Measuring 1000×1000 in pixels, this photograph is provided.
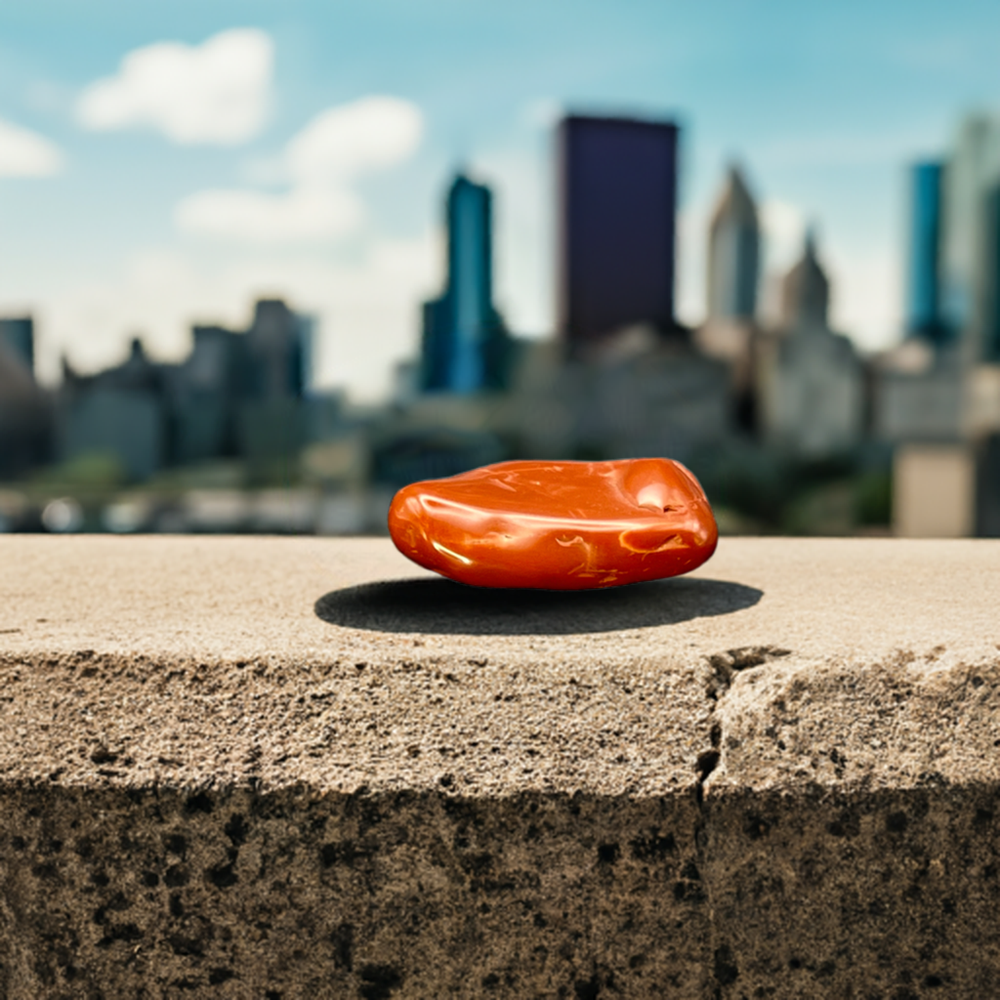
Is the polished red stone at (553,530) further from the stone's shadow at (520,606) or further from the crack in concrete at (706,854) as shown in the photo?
the crack in concrete at (706,854)

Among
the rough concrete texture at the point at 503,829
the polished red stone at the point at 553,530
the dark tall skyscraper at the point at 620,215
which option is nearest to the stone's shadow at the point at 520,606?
the polished red stone at the point at 553,530

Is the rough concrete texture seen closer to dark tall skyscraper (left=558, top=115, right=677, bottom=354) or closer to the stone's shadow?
the stone's shadow

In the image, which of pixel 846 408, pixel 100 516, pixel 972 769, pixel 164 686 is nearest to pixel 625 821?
pixel 972 769

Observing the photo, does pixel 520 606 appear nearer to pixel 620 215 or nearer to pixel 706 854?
pixel 706 854

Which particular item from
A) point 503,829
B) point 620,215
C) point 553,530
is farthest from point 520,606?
point 620,215

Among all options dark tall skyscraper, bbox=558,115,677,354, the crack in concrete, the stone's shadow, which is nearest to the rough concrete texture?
the crack in concrete

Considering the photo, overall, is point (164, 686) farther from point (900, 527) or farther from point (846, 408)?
point (846, 408)
